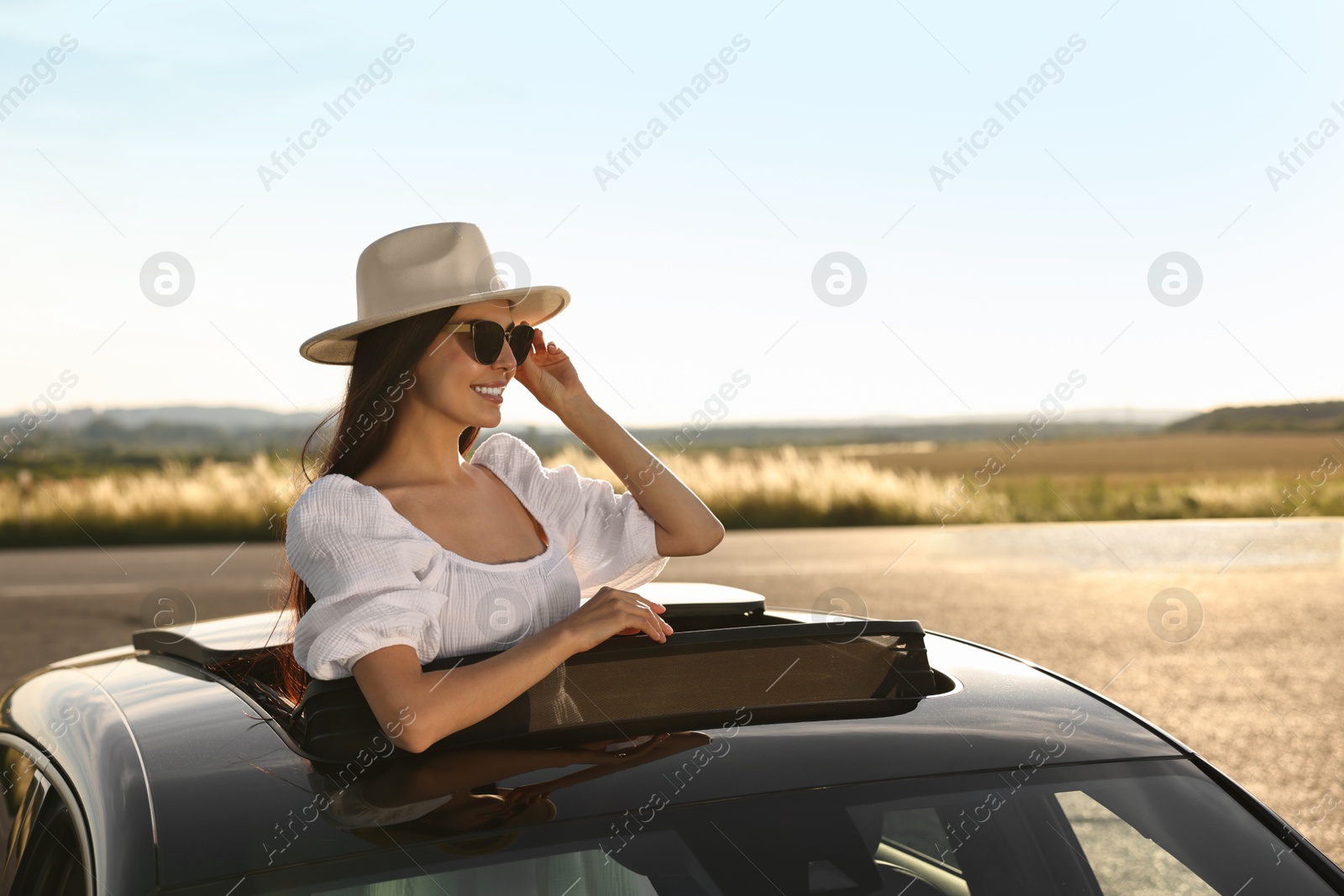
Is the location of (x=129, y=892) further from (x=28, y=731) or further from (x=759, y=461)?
(x=759, y=461)

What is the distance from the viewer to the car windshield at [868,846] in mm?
1355

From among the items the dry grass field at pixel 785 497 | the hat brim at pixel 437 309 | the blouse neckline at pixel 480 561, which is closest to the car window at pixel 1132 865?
the blouse neckline at pixel 480 561

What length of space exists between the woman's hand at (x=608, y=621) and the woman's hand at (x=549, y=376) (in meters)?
0.87

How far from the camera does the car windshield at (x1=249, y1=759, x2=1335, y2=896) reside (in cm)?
136

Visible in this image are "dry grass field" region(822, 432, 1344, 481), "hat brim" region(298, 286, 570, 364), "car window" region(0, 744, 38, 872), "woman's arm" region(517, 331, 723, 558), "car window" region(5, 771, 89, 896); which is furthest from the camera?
"dry grass field" region(822, 432, 1344, 481)

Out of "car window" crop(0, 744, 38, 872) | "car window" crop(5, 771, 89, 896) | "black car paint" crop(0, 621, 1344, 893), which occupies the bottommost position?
"car window" crop(0, 744, 38, 872)

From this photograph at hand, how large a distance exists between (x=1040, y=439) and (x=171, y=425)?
53593 mm

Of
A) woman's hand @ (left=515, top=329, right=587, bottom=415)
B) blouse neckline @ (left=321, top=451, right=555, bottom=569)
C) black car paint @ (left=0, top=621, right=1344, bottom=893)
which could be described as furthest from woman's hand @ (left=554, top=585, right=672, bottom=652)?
woman's hand @ (left=515, top=329, right=587, bottom=415)

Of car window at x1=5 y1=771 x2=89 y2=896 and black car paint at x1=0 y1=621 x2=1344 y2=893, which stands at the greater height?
black car paint at x1=0 y1=621 x2=1344 y2=893

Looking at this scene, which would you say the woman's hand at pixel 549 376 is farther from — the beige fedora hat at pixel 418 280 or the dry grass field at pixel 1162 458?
the dry grass field at pixel 1162 458

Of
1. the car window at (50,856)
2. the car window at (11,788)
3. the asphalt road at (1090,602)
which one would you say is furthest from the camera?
the asphalt road at (1090,602)

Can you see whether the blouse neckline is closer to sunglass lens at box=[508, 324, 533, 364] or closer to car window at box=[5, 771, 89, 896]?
sunglass lens at box=[508, 324, 533, 364]

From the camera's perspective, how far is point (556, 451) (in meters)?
24.1

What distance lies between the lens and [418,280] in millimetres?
2496
